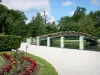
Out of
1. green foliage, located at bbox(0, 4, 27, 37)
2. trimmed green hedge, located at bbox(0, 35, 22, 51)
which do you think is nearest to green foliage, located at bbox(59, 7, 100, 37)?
green foliage, located at bbox(0, 4, 27, 37)

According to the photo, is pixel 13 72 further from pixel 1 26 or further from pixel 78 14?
pixel 78 14

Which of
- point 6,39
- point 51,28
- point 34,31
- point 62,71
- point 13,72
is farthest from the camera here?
point 51,28

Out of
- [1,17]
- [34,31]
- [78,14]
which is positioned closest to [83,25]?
[34,31]

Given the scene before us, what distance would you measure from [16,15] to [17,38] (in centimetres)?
4527

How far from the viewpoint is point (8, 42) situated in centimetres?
2538

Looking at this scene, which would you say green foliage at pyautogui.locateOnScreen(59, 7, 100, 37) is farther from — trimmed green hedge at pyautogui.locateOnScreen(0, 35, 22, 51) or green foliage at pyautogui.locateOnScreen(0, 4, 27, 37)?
trimmed green hedge at pyautogui.locateOnScreen(0, 35, 22, 51)

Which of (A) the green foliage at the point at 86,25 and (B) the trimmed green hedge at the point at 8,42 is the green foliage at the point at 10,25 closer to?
(A) the green foliage at the point at 86,25

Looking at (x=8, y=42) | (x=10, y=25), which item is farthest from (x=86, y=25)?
(x=8, y=42)

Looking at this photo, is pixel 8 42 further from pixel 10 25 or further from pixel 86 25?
pixel 86 25

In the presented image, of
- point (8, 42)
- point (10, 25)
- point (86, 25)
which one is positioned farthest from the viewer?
point (86, 25)

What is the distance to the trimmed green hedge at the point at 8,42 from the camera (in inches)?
971

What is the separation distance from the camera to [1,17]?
6194 centimetres

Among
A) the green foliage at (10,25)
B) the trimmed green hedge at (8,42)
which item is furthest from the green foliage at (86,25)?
the trimmed green hedge at (8,42)

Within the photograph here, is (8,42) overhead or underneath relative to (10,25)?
underneath
